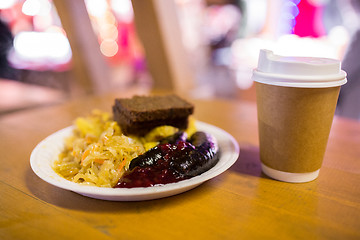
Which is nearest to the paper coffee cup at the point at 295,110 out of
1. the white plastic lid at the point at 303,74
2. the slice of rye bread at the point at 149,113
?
the white plastic lid at the point at 303,74

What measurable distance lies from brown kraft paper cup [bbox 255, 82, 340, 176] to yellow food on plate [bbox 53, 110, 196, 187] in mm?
338

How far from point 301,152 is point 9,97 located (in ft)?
8.10

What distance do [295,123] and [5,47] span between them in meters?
→ 2.89

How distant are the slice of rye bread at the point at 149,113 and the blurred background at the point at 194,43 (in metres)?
0.75

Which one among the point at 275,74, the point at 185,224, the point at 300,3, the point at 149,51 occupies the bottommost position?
the point at 300,3

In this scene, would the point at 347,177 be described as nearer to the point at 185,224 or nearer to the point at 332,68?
the point at 332,68

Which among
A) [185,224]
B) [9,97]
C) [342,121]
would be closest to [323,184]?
[185,224]

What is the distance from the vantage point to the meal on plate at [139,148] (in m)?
0.79

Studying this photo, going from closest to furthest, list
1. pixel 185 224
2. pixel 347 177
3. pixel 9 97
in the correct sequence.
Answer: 1. pixel 185 224
2. pixel 347 177
3. pixel 9 97

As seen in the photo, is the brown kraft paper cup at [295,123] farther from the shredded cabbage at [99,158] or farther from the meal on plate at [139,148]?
the shredded cabbage at [99,158]

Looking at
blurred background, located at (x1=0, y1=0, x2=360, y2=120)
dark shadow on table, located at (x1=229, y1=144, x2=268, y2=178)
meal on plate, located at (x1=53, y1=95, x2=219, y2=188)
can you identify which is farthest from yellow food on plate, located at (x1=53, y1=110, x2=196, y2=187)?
blurred background, located at (x1=0, y1=0, x2=360, y2=120)

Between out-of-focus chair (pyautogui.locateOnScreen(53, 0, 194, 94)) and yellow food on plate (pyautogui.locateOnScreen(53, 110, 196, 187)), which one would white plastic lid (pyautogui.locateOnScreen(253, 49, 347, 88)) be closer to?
yellow food on plate (pyautogui.locateOnScreen(53, 110, 196, 187))

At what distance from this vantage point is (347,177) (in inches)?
36.5

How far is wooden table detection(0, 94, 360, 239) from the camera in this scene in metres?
0.66
